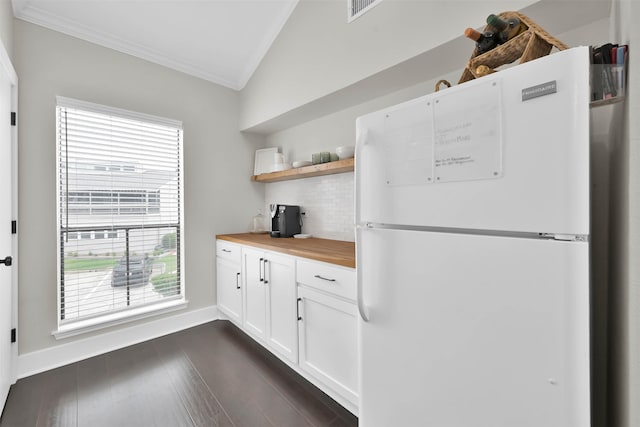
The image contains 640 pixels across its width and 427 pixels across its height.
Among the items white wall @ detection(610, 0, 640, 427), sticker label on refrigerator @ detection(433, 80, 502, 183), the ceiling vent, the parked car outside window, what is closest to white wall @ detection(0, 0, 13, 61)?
the parked car outside window

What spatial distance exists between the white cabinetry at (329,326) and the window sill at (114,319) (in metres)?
1.57

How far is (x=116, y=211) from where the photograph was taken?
2461 mm

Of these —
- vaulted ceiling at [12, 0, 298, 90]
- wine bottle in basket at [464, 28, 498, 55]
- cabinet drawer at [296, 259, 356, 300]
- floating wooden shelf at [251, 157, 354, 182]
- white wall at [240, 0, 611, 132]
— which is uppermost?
vaulted ceiling at [12, 0, 298, 90]

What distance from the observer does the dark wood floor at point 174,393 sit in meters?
1.62

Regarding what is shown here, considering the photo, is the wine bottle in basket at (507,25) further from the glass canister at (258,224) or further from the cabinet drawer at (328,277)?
the glass canister at (258,224)

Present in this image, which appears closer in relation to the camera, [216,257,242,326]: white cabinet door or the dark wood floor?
the dark wood floor

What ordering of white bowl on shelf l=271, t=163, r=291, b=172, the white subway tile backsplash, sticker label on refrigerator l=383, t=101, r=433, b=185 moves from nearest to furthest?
sticker label on refrigerator l=383, t=101, r=433, b=185
the white subway tile backsplash
white bowl on shelf l=271, t=163, r=291, b=172

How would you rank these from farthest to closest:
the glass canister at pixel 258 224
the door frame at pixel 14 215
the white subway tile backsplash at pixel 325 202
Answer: the glass canister at pixel 258 224, the white subway tile backsplash at pixel 325 202, the door frame at pixel 14 215

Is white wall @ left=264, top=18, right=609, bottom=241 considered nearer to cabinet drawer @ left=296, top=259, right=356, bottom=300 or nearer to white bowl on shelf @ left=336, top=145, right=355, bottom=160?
white bowl on shelf @ left=336, top=145, right=355, bottom=160

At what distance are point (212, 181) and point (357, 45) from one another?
199cm

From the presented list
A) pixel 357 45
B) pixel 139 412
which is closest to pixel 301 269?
pixel 139 412

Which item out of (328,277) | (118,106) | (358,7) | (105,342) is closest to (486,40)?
(358,7)

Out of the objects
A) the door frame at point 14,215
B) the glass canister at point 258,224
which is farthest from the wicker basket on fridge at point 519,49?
the door frame at point 14,215

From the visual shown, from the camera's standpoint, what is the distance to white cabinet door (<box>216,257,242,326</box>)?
2627mm
